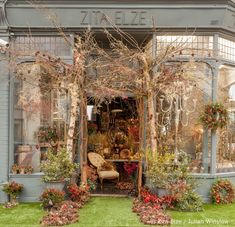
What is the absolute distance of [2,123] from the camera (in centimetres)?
861

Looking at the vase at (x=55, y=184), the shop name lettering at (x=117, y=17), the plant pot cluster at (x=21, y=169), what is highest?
the shop name lettering at (x=117, y=17)

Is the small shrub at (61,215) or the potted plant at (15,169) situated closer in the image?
the small shrub at (61,215)

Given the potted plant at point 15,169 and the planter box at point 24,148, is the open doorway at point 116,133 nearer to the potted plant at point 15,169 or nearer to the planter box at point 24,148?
the planter box at point 24,148

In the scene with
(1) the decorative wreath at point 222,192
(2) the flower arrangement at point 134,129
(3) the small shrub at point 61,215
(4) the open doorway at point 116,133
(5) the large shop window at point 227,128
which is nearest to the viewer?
(3) the small shrub at point 61,215

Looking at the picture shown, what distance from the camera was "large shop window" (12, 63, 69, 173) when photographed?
8.80 meters

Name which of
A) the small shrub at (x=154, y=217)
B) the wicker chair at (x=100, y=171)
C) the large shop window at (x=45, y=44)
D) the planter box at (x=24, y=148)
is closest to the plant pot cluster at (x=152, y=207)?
the small shrub at (x=154, y=217)

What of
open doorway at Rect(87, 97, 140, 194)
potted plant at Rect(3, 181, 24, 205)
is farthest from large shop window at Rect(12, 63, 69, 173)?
open doorway at Rect(87, 97, 140, 194)

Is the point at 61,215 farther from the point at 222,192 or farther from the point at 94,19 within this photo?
the point at 94,19

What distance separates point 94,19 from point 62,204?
13.9 ft

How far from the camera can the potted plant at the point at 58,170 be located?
313 inches

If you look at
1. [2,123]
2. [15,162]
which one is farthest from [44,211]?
[2,123]

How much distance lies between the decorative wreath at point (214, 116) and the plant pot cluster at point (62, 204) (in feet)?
10.4

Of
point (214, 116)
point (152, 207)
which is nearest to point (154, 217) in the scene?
point (152, 207)

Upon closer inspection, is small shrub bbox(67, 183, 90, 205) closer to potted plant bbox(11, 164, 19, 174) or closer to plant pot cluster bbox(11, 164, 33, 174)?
plant pot cluster bbox(11, 164, 33, 174)
